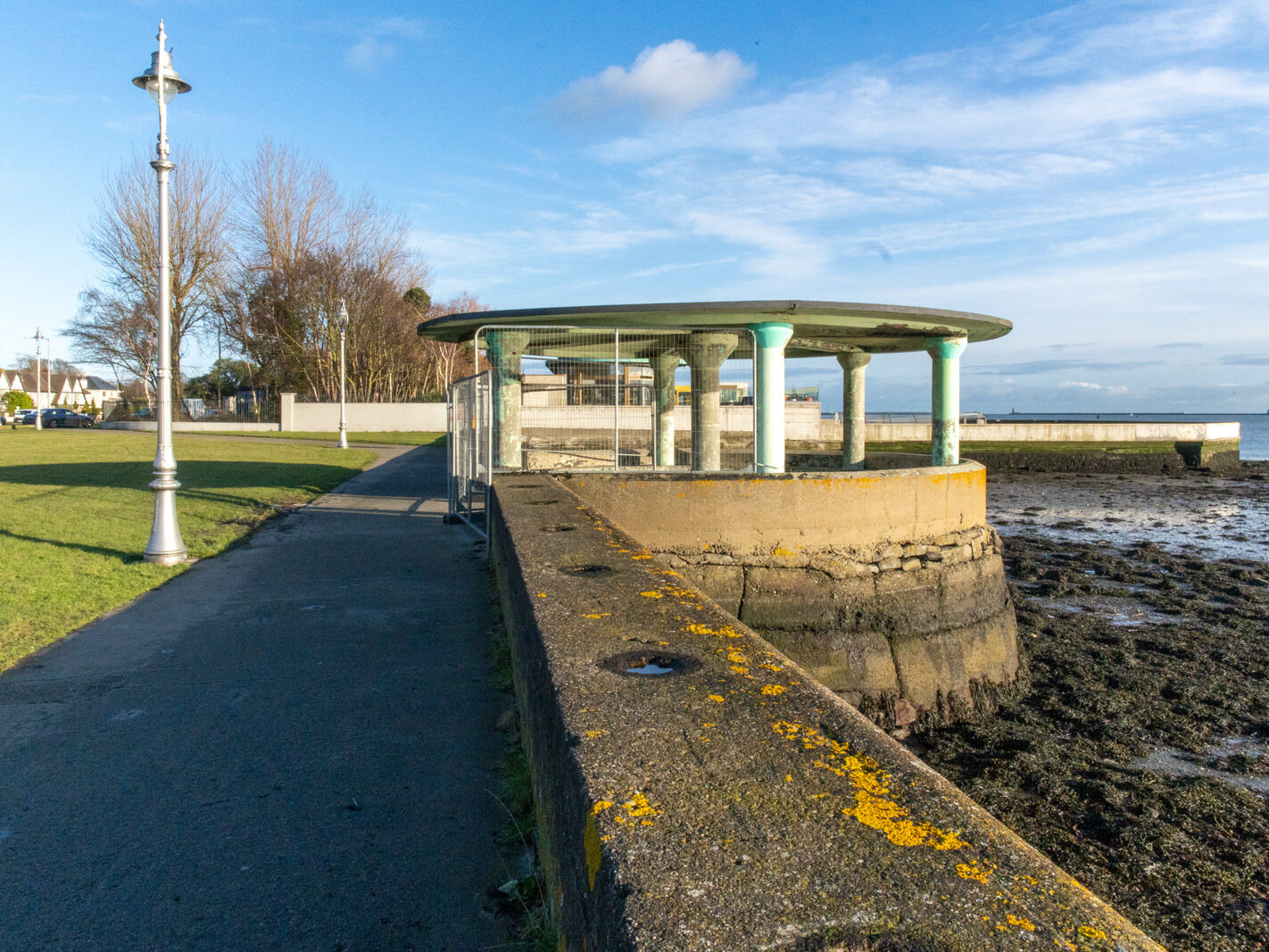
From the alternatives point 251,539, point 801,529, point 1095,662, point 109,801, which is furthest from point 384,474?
point 109,801

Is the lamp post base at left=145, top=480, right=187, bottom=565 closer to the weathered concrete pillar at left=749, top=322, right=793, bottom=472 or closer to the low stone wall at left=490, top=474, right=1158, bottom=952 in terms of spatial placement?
the weathered concrete pillar at left=749, top=322, right=793, bottom=472

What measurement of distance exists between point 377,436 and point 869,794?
1739 inches

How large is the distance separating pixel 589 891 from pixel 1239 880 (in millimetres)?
6644

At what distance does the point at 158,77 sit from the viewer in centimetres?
980

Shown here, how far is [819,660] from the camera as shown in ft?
30.7

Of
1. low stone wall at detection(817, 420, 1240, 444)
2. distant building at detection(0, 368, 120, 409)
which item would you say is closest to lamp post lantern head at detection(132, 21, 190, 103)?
low stone wall at detection(817, 420, 1240, 444)

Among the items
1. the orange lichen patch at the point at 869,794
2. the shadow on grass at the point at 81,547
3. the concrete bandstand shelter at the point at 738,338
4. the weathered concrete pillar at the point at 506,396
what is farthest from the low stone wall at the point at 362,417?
the orange lichen patch at the point at 869,794

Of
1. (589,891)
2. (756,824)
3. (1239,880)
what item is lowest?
(1239,880)

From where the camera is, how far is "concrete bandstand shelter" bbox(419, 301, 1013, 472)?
12141mm

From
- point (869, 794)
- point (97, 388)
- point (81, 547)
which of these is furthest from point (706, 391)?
point (97, 388)

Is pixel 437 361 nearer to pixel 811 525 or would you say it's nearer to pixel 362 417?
pixel 362 417

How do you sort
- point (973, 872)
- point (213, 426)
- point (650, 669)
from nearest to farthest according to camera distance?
1. point (973, 872)
2. point (650, 669)
3. point (213, 426)

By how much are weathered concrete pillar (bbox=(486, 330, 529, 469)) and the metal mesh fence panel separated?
0.04 feet

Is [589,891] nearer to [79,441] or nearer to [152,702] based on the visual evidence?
[152,702]
